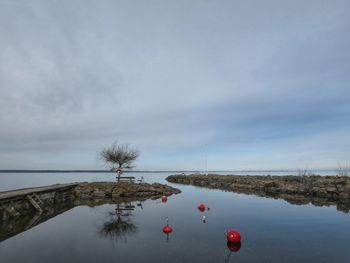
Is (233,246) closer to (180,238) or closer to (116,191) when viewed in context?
(180,238)

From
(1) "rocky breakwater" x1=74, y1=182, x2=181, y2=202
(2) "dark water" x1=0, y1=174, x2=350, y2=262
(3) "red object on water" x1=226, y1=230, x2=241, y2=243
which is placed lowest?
(2) "dark water" x1=0, y1=174, x2=350, y2=262

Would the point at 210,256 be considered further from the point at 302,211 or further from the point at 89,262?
the point at 302,211

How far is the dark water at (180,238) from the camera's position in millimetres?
14969

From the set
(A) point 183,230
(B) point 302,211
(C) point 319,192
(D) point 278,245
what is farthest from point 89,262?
(C) point 319,192

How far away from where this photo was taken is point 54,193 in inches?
1533

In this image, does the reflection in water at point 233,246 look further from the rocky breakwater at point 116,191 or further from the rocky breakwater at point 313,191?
the rocky breakwater at point 116,191

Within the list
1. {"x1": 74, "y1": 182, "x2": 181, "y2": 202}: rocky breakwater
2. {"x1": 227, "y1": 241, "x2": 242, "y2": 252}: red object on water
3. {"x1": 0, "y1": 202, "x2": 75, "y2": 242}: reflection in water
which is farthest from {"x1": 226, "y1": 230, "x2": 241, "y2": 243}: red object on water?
{"x1": 74, "y1": 182, "x2": 181, "y2": 202}: rocky breakwater

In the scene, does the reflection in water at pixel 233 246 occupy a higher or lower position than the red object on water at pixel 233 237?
lower

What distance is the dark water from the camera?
15.0m

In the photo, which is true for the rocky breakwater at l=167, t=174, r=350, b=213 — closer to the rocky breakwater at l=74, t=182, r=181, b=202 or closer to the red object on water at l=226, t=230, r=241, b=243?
the rocky breakwater at l=74, t=182, r=181, b=202

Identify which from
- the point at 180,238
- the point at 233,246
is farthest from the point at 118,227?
the point at 233,246

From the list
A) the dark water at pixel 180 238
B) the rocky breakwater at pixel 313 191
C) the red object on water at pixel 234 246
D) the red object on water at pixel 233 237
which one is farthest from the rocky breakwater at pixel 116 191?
the red object on water at pixel 234 246

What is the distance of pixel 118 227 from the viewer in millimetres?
22859

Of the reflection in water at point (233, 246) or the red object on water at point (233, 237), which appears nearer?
the reflection in water at point (233, 246)
